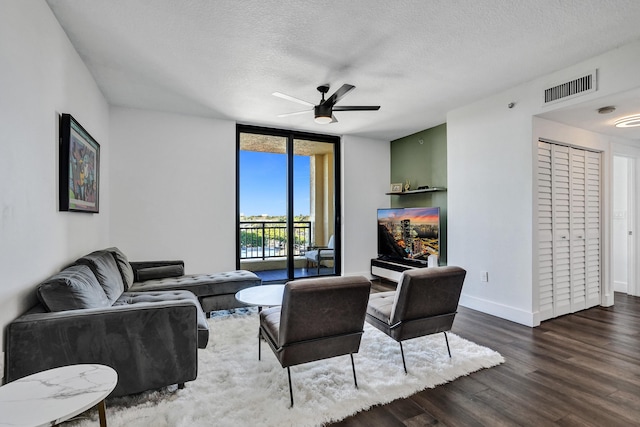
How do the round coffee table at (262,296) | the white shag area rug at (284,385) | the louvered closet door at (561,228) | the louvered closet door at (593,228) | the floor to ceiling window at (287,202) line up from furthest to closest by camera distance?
1. the floor to ceiling window at (287,202)
2. the louvered closet door at (593,228)
3. the louvered closet door at (561,228)
4. the round coffee table at (262,296)
5. the white shag area rug at (284,385)

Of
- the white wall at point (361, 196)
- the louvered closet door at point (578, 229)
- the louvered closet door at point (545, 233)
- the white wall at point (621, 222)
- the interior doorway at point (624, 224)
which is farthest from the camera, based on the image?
the white wall at point (361, 196)

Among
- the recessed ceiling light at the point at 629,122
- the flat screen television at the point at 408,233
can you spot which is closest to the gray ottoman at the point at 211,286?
the flat screen television at the point at 408,233

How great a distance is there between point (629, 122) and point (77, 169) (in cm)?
556

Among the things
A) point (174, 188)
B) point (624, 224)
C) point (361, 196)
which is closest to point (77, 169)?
point (174, 188)

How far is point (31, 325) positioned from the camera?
166 cm

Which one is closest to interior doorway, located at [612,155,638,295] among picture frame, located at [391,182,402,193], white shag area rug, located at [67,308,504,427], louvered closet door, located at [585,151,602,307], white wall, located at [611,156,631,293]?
white wall, located at [611,156,631,293]

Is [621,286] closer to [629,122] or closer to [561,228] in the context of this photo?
[561,228]

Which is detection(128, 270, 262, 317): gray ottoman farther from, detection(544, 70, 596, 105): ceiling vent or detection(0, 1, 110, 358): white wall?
detection(544, 70, 596, 105): ceiling vent

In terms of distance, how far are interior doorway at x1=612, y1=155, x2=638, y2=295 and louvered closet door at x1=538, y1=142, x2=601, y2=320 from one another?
872 millimetres

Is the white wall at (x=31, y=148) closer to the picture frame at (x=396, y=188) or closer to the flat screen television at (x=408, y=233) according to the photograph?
the flat screen television at (x=408, y=233)

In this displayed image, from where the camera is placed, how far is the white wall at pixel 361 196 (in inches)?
220

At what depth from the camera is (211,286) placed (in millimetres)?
3426

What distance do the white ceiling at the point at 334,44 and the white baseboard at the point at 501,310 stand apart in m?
2.18

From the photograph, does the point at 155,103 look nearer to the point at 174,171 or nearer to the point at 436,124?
the point at 174,171
